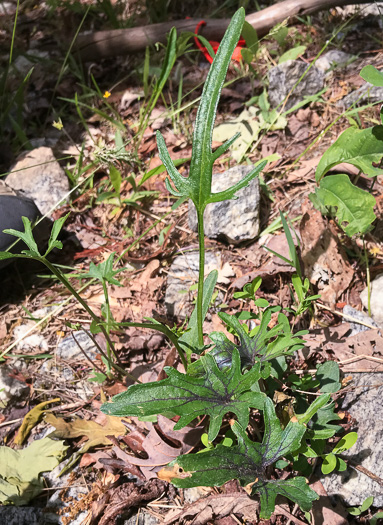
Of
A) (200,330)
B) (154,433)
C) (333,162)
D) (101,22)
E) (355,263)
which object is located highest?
(101,22)

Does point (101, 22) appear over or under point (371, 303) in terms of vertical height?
over

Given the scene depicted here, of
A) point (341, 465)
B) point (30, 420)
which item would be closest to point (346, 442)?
point (341, 465)

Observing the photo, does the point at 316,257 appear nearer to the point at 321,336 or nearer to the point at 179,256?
the point at 321,336

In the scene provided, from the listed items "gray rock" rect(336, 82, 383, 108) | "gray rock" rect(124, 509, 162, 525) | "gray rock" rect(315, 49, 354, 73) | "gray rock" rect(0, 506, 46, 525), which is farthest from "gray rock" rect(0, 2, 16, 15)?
"gray rock" rect(124, 509, 162, 525)

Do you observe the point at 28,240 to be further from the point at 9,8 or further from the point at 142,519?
the point at 9,8

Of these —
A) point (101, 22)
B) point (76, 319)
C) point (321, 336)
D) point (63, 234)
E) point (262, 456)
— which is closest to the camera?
point (262, 456)

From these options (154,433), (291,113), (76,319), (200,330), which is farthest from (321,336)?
(291,113)

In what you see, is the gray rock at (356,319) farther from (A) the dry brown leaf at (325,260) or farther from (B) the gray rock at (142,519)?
(B) the gray rock at (142,519)

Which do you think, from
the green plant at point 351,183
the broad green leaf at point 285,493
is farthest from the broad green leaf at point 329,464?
the green plant at point 351,183
